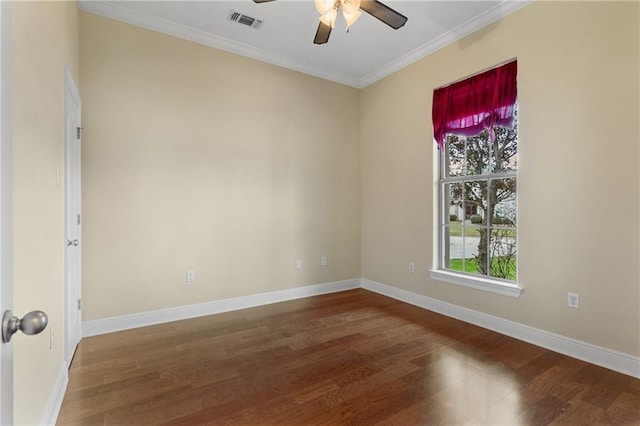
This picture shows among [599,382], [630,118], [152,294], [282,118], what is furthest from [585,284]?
[152,294]

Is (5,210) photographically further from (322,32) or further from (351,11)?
(322,32)

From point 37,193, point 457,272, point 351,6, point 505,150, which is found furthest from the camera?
point 457,272

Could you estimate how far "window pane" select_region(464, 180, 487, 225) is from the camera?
3352mm

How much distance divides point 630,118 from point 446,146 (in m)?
1.65

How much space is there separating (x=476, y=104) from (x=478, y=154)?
52 cm

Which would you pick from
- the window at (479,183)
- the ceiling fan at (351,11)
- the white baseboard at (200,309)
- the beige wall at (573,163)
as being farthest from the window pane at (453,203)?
the ceiling fan at (351,11)

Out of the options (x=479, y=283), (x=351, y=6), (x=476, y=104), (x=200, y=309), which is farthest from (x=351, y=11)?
(x=200, y=309)

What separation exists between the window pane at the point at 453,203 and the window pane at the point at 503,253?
450 mm

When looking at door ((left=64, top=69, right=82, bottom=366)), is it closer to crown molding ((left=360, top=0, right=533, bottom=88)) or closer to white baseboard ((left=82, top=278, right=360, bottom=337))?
white baseboard ((left=82, top=278, right=360, bottom=337))

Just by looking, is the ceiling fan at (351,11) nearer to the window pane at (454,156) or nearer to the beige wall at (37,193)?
the beige wall at (37,193)

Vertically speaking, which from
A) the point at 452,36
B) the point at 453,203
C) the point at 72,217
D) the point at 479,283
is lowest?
the point at 479,283

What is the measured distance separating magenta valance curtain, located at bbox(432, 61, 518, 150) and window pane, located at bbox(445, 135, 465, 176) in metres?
0.12

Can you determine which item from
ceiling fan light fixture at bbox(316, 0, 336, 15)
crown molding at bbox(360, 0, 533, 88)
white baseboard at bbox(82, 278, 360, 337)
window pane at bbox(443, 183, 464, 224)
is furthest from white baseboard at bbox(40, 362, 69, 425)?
crown molding at bbox(360, 0, 533, 88)

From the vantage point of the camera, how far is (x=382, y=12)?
229 cm
